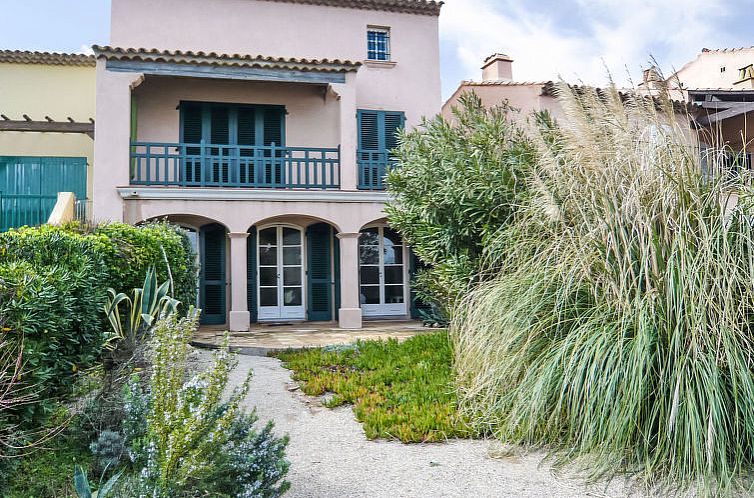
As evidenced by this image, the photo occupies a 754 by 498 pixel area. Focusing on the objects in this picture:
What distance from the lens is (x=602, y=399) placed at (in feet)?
12.1

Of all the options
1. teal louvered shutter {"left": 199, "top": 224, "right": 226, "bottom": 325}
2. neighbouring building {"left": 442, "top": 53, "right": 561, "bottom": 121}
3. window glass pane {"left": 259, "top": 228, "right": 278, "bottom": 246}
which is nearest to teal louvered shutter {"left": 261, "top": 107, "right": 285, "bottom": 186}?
window glass pane {"left": 259, "top": 228, "right": 278, "bottom": 246}

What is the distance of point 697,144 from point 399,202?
3750mm

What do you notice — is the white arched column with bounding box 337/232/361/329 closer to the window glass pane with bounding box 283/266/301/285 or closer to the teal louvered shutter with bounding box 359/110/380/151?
the window glass pane with bounding box 283/266/301/285

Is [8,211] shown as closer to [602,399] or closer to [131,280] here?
[131,280]

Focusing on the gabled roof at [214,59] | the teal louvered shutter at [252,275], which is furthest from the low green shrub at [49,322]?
the teal louvered shutter at [252,275]

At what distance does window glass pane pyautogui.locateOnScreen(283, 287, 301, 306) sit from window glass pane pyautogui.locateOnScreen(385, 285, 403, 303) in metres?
2.14

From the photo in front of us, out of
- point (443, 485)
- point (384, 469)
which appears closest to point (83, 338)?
point (384, 469)

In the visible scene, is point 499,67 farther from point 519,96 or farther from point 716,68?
point 716,68

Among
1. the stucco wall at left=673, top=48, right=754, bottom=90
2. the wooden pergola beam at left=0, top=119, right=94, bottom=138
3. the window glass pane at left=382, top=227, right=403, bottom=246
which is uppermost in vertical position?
the stucco wall at left=673, top=48, right=754, bottom=90

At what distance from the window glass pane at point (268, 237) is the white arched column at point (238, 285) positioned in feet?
5.39

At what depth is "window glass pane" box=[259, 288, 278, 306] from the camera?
13.5 m

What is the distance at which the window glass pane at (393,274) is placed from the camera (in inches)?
559

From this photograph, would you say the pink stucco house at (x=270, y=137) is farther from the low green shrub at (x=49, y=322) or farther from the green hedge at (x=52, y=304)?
the low green shrub at (x=49, y=322)

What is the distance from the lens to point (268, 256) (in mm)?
13602
